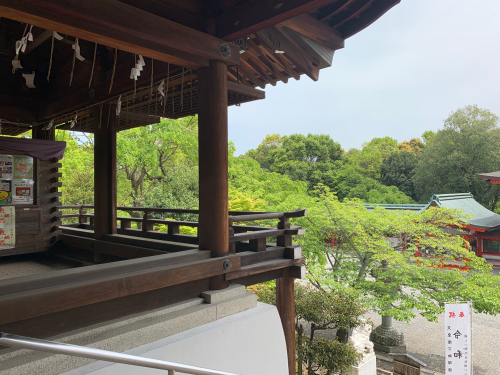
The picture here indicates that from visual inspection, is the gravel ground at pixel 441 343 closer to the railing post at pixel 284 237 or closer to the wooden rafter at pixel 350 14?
the railing post at pixel 284 237

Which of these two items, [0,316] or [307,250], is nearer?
[0,316]

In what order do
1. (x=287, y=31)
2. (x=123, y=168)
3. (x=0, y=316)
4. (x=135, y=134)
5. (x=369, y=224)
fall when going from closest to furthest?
(x=0, y=316), (x=287, y=31), (x=369, y=224), (x=135, y=134), (x=123, y=168)

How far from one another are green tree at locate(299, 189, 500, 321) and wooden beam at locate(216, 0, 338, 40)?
7.99 m

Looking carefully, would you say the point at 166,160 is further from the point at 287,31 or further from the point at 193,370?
the point at 193,370

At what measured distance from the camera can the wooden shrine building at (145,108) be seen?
2.39m

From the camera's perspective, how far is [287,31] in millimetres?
3691

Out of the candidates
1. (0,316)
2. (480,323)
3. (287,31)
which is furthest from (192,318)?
(480,323)

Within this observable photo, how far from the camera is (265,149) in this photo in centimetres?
4194

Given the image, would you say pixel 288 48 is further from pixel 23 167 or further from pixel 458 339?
pixel 458 339

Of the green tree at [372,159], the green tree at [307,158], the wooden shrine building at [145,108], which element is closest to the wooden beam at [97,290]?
the wooden shrine building at [145,108]

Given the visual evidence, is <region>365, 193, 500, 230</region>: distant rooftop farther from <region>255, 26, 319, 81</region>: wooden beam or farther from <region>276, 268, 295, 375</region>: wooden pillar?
<region>255, 26, 319, 81</region>: wooden beam

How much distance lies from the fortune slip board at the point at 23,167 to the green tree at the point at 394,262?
302 inches

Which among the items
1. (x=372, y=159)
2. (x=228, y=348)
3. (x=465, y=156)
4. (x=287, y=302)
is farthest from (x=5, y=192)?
(x=372, y=159)

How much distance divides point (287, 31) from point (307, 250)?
8.07 m
